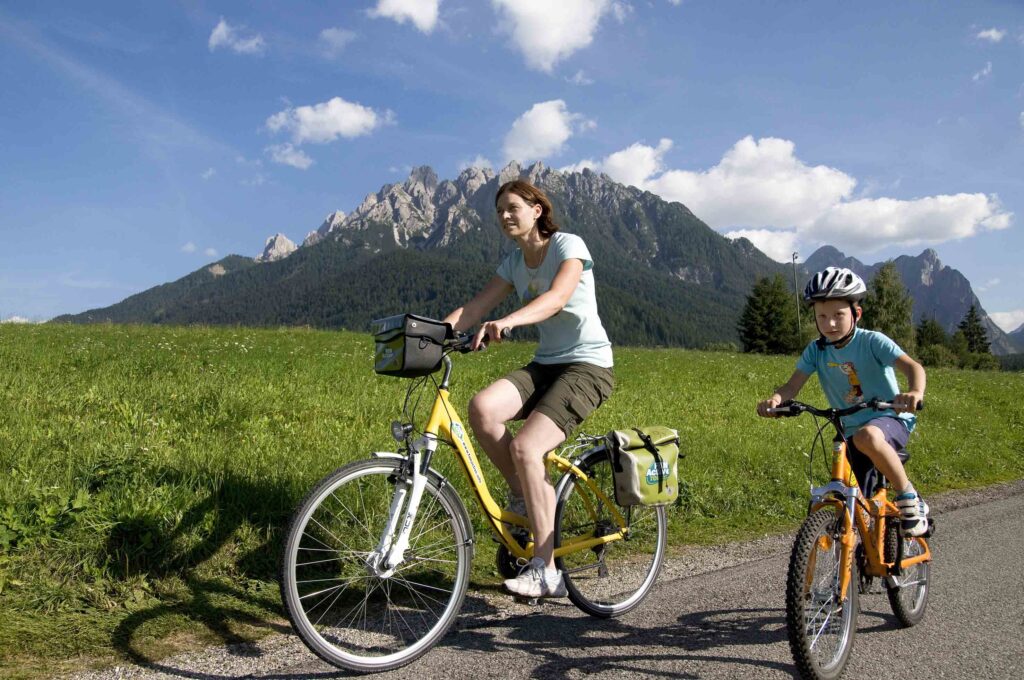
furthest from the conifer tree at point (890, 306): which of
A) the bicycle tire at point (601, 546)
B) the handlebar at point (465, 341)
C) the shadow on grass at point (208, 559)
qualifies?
the handlebar at point (465, 341)

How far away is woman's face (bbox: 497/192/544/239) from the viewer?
417cm

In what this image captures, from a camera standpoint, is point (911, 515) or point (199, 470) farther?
point (199, 470)

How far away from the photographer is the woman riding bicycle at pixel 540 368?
396 cm

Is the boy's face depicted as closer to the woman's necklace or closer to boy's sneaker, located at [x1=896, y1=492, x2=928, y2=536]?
boy's sneaker, located at [x1=896, y1=492, x2=928, y2=536]

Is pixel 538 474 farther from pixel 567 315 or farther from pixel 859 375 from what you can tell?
pixel 859 375

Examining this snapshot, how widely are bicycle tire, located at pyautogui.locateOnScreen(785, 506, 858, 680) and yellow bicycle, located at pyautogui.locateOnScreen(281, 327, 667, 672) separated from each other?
51.3 inches

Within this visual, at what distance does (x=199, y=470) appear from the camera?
5.11 meters

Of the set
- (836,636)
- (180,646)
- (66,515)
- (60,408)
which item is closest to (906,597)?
(836,636)

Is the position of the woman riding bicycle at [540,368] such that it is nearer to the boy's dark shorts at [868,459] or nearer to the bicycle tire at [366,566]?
the bicycle tire at [366,566]

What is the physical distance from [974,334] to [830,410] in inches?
4644

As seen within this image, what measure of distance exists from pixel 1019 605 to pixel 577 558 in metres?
2.68

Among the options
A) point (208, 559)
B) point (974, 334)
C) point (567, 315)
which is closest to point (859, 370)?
point (567, 315)

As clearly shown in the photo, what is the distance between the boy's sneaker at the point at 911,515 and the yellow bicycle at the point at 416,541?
153 centimetres

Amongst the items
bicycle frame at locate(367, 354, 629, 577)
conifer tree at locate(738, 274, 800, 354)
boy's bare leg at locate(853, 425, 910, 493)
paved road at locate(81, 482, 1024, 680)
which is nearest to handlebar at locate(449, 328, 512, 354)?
bicycle frame at locate(367, 354, 629, 577)
